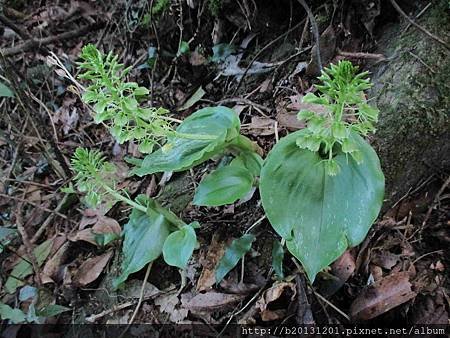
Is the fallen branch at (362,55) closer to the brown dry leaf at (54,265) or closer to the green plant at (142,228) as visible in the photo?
the green plant at (142,228)

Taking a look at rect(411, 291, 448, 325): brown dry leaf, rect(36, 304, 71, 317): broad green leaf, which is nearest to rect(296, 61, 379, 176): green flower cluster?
rect(411, 291, 448, 325): brown dry leaf

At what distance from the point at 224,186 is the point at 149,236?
35cm

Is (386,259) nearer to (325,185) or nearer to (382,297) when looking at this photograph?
(382,297)

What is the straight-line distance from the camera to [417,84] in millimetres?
1600

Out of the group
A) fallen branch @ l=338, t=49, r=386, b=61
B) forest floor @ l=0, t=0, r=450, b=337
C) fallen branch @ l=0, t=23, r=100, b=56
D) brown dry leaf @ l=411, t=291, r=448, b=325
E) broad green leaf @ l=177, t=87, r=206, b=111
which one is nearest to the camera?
brown dry leaf @ l=411, t=291, r=448, b=325

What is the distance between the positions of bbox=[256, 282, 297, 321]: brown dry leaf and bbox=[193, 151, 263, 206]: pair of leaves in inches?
11.7

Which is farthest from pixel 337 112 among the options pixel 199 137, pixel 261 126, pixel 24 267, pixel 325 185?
pixel 24 267

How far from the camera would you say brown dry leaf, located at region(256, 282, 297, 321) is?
1.44 metres

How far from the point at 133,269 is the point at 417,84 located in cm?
114

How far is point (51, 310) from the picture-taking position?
5.73 ft

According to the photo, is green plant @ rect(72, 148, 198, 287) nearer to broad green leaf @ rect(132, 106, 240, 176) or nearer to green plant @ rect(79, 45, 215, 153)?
broad green leaf @ rect(132, 106, 240, 176)

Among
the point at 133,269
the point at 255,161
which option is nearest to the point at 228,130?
the point at 255,161

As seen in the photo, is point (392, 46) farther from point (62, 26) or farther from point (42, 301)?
point (62, 26)

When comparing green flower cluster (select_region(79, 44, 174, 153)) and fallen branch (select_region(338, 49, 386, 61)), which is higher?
green flower cluster (select_region(79, 44, 174, 153))
